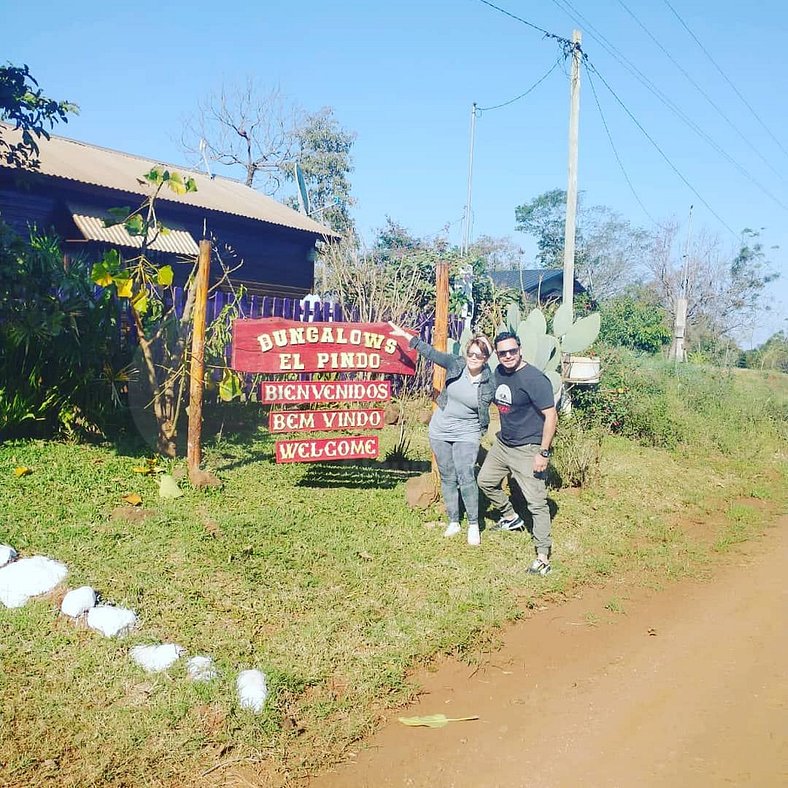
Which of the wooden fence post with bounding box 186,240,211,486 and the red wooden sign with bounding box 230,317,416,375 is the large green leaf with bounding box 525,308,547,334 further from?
the wooden fence post with bounding box 186,240,211,486

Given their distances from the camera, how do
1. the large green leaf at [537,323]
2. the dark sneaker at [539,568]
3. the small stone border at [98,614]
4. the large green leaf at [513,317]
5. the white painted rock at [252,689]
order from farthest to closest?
the large green leaf at [513,317] < the large green leaf at [537,323] < the dark sneaker at [539,568] < the small stone border at [98,614] < the white painted rock at [252,689]

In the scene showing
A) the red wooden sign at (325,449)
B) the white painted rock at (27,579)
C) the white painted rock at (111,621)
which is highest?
the red wooden sign at (325,449)

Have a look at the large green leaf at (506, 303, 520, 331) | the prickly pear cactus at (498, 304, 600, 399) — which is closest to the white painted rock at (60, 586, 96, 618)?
the prickly pear cactus at (498, 304, 600, 399)

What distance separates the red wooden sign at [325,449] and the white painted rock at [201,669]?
297cm

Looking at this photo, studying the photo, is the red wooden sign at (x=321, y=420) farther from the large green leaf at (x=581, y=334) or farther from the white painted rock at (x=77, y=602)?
the large green leaf at (x=581, y=334)

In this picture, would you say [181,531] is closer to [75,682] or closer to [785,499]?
[75,682]

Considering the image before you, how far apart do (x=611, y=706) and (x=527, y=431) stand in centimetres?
257

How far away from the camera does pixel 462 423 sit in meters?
6.50

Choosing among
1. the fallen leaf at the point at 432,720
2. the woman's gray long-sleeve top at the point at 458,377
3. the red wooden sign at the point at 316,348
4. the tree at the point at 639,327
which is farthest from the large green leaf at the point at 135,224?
the tree at the point at 639,327

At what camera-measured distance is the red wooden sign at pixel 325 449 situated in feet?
23.2

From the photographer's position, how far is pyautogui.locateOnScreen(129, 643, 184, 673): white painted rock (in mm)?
4109

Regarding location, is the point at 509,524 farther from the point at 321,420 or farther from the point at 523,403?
the point at 321,420

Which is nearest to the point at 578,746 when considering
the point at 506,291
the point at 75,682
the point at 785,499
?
the point at 75,682

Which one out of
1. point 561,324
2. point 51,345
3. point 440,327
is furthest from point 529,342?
point 51,345
